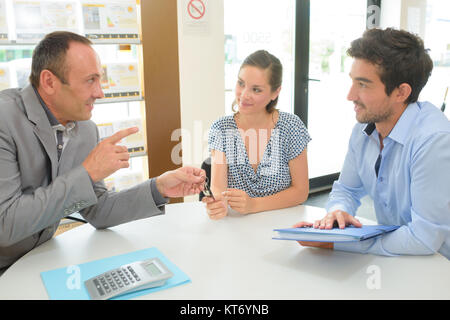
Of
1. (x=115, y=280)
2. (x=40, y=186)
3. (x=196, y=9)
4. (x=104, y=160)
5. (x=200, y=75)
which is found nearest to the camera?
(x=115, y=280)

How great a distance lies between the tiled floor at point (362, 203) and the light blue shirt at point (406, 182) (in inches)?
94.0

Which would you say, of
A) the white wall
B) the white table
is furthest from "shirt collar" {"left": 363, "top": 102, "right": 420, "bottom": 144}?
the white wall

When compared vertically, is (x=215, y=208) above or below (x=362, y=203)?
above

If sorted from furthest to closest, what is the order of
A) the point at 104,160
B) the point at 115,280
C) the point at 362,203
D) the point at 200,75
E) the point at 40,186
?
the point at 362,203 → the point at 200,75 → the point at 40,186 → the point at 104,160 → the point at 115,280

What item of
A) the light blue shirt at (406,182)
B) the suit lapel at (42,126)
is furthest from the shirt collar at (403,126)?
the suit lapel at (42,126)

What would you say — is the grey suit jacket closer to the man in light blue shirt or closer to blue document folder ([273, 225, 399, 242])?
blue document folder ([273, 225, 399, 242])

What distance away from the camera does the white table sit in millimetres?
1143

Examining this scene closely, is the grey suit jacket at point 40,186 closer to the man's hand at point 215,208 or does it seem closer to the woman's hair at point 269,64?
the man's hand at point 215,208

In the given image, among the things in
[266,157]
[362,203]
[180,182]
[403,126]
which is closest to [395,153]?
[403,126]

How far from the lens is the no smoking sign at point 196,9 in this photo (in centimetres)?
346

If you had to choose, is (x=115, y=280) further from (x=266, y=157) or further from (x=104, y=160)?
(x=266, y=157)

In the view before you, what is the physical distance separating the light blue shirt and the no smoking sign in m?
2.13

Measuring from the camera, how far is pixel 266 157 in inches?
86.0

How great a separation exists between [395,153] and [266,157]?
2.38ft
